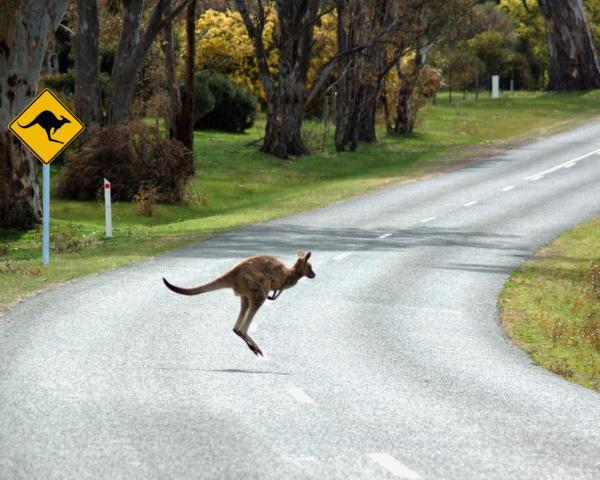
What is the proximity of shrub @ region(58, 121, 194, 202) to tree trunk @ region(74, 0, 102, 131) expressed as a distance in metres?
6.84

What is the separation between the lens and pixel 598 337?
18.1 metres

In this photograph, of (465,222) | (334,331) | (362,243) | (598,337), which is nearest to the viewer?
(334,331)

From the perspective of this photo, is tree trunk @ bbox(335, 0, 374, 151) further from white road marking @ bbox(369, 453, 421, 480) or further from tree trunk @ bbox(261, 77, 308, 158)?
white road marking @ bbox(369, 453, 421, 480)

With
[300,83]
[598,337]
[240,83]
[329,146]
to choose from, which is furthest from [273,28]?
[598,337]

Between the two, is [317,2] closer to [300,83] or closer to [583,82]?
[300,83]

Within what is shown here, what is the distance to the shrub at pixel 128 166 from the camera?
37.2 m

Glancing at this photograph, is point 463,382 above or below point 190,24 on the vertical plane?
below

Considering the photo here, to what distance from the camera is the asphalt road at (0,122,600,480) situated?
30.1 ft

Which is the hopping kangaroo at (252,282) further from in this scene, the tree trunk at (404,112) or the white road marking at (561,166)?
the tree trunk at (404,112)

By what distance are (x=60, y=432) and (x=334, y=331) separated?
23.9ft

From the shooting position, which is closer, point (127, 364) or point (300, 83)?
point (127, 364)

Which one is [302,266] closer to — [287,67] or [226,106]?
[287,67]

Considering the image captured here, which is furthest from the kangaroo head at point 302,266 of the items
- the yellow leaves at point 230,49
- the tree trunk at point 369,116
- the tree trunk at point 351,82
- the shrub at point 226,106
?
the yellow leaves at point 230,49

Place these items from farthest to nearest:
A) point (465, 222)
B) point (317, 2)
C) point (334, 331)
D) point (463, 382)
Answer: point (317, 2)
point (465, 222)
point (334, 331)
point (463, 382)
